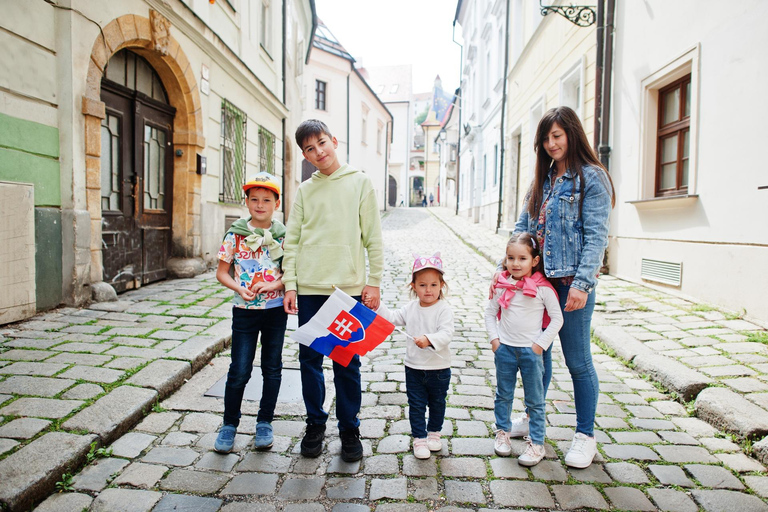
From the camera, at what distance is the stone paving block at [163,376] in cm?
362

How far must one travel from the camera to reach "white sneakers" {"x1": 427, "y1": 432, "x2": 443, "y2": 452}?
2.91m

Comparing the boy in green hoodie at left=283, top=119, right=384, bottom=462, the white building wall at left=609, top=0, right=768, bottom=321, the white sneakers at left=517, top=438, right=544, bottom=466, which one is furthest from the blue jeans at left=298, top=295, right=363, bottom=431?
the white building wall at left=609, top=0, right=768, bottom=321

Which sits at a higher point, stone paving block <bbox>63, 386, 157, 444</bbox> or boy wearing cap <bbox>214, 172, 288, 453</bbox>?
boy wearing cap <bbox>214, 172, 288, 453</bbox>

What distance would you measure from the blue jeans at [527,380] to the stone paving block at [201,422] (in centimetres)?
170

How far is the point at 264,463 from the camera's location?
2801 mm

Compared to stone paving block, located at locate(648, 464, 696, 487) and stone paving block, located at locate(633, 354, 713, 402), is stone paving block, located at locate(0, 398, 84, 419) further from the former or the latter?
stone paving block, located at locate(633, 354, 713, 402)

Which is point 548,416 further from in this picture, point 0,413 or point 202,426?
point 0,413

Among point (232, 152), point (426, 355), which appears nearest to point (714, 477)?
point (426, 355)

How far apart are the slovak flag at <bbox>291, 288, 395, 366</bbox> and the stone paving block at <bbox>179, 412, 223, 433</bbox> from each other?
1.00m

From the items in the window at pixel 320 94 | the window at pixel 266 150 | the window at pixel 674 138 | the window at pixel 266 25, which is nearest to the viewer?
the window at pixel 674 138

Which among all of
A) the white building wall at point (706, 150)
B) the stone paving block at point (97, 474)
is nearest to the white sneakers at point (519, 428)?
the stone paving block at point (97, 474)

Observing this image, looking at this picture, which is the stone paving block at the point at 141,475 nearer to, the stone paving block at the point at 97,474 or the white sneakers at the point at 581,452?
the stone paving block at the point at 97,474

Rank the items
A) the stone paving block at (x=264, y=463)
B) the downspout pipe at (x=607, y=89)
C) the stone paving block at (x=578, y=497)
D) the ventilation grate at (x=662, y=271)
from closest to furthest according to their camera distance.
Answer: the stone paving block at (x=578, y=497)
the stone paving block at (x=264, y=463)
the ventilation grate at (x=662, y=271)
the downspout pipe at (x=607, y=89)

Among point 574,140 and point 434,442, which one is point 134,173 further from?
point 574,140
